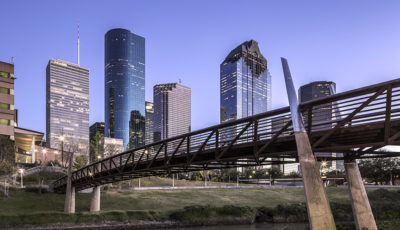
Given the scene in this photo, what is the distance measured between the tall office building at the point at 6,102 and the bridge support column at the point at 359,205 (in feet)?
274

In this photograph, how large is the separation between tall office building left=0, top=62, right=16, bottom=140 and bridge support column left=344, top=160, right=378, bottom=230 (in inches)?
3290

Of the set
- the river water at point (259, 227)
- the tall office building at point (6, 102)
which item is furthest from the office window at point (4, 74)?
the river water at point (259, 227)

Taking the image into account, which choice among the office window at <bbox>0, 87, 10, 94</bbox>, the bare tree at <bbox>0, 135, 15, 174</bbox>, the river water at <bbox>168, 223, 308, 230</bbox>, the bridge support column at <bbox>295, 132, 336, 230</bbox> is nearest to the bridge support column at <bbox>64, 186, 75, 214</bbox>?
the river water at <bbox>168, 223, 308, 230</bbox>

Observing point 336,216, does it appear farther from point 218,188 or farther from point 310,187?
point 310,187

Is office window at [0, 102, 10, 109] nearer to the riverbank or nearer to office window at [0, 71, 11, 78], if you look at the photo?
office window at [0, 71, 11, 78]

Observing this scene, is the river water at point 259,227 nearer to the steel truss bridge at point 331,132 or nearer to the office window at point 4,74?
the steel truss bridge at point 331,132

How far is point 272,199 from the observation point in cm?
7481

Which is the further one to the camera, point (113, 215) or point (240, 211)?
point (240, 211)

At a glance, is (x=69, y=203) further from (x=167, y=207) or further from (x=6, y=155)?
(x=6, y=155)

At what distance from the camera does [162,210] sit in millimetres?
52594

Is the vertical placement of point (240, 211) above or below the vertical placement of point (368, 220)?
below

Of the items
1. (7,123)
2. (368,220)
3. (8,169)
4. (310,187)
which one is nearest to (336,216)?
(368,220)

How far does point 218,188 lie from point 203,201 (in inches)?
763

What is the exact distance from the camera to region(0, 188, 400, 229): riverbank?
45.0 metres
